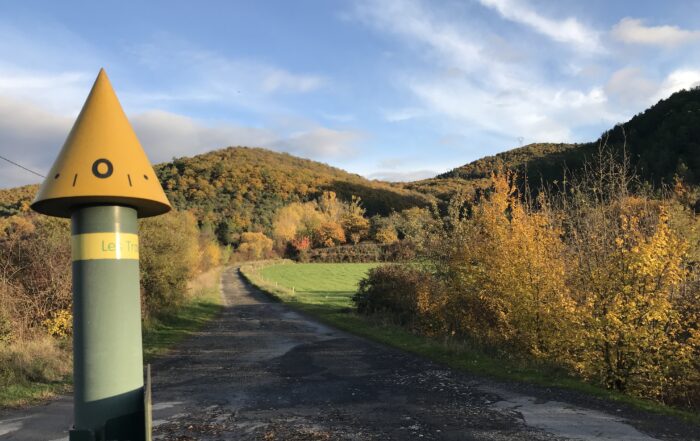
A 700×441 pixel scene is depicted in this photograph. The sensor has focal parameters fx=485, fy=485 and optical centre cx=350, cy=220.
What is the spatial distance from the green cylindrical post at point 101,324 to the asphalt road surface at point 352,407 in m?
4.14

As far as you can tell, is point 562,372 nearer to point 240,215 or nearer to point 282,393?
point 282,393

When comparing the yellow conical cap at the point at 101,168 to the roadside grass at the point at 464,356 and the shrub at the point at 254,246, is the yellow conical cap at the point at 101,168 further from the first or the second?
the shrub at the point at 254,246

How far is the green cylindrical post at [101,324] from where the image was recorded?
2.90m

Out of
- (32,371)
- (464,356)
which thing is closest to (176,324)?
(32,371)

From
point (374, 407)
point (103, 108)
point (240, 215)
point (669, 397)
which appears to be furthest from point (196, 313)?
point (240, 215)

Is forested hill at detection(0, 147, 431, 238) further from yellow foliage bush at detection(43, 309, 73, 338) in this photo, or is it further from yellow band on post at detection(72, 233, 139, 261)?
yellow band on post at detection(72, 233, 139, 261)

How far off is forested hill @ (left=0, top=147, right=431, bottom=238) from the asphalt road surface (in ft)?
234

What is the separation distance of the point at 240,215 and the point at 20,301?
3480 inches

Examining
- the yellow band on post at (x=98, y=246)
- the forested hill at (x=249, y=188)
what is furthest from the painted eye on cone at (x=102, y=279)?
the forested hill at (x=249, y=188)

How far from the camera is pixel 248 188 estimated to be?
115562 mm

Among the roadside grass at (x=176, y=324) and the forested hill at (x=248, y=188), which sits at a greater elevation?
the forested hill at (x=248, y=188)

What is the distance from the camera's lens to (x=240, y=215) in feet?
331

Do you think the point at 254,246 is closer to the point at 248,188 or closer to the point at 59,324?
the point at 248,188

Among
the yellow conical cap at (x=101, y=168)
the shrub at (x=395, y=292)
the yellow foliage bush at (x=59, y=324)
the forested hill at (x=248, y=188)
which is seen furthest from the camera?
the forested hill at (x=248, y=188)
